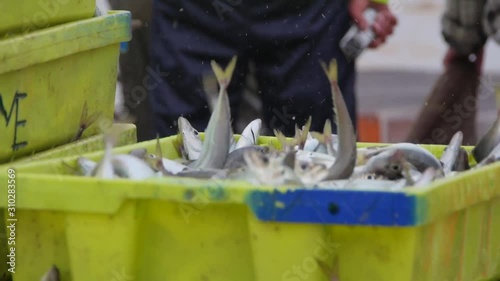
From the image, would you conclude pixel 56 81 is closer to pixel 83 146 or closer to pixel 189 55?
pixel 83 146

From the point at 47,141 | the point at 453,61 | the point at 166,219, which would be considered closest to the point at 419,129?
the point at 453,61

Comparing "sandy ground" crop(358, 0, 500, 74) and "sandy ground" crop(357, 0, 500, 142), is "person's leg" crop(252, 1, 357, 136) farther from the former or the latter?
"sandy ground" crop(358, 0, 500, 74)

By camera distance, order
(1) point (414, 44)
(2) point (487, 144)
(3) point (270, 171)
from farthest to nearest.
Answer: (1) point (414, 44) < (2) point (487, 144) < (3) point (270, 171)

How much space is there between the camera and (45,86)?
3988mm

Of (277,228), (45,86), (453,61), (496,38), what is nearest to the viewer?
(277,228)

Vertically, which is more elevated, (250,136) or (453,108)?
(250,136)

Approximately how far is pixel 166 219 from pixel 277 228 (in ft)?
1.02

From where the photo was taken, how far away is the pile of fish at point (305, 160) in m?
3.27

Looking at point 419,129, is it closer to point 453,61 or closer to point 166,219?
point 453,61

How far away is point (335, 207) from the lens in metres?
3.06

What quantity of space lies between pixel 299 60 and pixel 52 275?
220 centimetres

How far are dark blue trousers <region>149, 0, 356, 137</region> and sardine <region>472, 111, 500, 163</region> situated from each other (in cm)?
152

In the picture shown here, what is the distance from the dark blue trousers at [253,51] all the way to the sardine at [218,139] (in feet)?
4.73

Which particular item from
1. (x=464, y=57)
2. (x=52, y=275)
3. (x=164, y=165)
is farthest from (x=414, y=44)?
(x=52, y=275)
